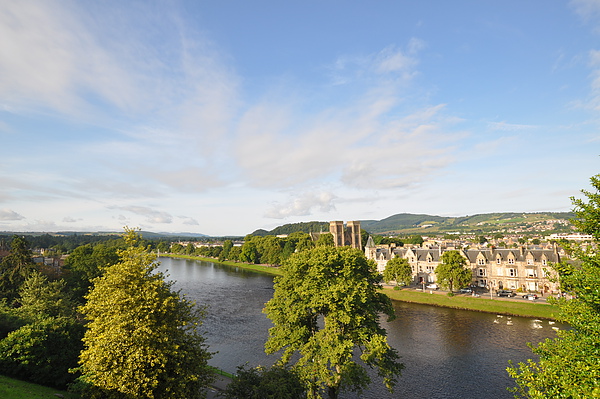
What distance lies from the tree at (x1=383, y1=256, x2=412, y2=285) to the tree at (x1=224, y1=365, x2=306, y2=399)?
6030cm

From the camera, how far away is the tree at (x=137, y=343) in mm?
16125

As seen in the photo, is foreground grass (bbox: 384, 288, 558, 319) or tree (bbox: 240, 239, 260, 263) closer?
foreground grass (bbox: 384, 288, 558, 319)

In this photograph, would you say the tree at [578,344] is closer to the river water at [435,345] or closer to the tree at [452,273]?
the river water at [435,345]

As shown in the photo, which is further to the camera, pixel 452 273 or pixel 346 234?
pixel 346 234

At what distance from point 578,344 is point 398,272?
63451 millimetres

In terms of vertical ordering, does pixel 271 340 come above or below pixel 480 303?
above

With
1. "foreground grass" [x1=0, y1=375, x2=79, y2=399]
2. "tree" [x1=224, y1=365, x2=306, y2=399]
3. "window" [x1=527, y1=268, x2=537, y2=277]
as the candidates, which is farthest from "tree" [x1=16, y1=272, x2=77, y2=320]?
"window" [x1=527, y1=268, x2=537, y2=277]

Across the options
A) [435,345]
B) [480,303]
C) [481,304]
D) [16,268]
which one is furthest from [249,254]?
[435,345]

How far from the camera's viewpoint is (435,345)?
41531 mm

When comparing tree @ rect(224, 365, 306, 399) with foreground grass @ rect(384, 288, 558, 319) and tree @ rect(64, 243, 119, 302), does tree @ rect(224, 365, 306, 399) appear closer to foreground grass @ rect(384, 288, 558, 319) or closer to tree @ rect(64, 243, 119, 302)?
tree @ rect(64, 243, 119, 302)

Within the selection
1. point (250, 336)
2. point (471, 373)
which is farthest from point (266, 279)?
point (471, 373)

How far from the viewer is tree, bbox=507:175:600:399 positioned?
1335 centimetres

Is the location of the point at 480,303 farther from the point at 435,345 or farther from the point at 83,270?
Answer: the point at 83,270

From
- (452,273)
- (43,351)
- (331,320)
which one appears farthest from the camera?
(452,273)
